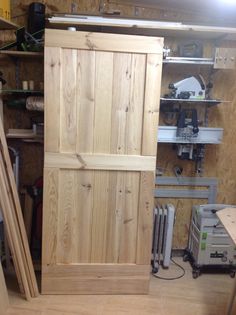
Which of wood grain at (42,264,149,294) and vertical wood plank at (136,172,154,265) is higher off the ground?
vertical wood plank at (136,172,154,265)

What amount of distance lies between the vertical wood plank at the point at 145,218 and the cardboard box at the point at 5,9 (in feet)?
4.88

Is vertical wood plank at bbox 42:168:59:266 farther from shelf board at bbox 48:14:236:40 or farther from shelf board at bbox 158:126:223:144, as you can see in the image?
shelf board at bbox 48:14:236:40

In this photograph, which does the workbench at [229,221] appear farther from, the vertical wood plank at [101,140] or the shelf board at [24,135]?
the shelf board at [24,135]

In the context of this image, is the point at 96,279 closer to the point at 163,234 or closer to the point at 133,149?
the point at 163,234

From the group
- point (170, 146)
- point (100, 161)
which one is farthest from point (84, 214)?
point (170, 146)

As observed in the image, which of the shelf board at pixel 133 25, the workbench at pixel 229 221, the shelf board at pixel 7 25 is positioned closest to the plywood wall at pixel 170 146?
the shelf board at pixel 7 25

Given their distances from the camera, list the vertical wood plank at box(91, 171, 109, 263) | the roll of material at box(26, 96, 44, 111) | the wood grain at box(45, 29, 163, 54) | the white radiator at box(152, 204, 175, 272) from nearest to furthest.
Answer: the wood grain at box(45, 29, 163, 54)
the vertical wood plank at box(91, 171, 109, 263)
the roll of material at box(26, 96, 44, 111)
the white radiator at box(152, 204, 175, 272)

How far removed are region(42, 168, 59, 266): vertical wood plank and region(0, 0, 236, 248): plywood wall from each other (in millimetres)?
614

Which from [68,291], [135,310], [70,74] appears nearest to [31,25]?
[70,74]

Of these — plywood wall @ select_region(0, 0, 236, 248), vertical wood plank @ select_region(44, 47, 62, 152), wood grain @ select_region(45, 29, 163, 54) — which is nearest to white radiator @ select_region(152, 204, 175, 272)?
plywood wall @ select_region(0, 0, 236, 248)

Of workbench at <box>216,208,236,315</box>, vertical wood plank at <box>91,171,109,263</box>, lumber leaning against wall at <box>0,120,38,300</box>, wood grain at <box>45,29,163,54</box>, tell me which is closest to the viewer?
workbench at <box>216,208,236,315</box>

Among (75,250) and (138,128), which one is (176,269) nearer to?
(75,250)

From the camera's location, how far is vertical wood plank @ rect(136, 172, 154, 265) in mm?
2137

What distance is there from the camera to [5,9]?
2.19 metres
